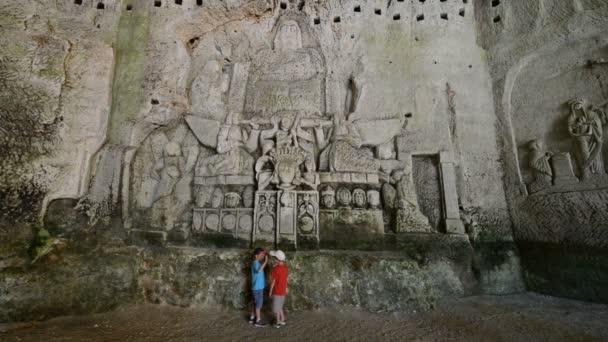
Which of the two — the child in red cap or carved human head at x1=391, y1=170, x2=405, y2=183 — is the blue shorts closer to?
the child in red cap

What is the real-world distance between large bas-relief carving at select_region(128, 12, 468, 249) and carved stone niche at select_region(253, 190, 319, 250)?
17 mm

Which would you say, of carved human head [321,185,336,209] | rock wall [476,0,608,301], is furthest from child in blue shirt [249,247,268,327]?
rock wall [476,0,608,301]

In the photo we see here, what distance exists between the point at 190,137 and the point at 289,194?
2601 mm

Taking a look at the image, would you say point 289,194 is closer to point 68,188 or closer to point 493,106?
point 68,188

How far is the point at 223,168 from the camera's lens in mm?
5758

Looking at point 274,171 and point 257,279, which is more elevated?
point 274,171

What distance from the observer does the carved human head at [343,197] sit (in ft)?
17.8

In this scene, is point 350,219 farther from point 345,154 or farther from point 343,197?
point 345,154

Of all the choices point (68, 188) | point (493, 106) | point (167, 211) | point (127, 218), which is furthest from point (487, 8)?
point (68, 188)

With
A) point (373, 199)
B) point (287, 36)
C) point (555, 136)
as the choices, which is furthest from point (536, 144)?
point (287, 36)

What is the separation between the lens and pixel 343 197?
5453mm

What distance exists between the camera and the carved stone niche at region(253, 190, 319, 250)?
16.6ft

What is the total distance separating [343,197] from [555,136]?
3898mm

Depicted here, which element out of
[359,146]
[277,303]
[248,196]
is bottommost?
[277,303]
